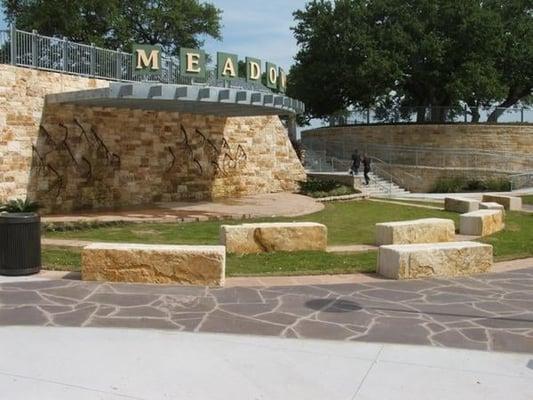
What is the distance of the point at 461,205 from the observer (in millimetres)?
19469

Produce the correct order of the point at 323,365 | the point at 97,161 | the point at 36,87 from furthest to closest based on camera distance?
the point at 97,161
the point at 36,87
the point at 323,365

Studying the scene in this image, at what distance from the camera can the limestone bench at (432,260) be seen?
27.8ft

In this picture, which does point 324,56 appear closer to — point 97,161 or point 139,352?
point 97,161

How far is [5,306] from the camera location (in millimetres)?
6664

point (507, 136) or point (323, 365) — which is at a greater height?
point (507, 136)

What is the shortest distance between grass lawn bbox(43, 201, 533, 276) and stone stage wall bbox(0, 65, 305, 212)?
3.92 metres

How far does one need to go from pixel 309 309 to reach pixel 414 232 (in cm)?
544

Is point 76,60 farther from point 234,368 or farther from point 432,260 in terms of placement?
point 234,368

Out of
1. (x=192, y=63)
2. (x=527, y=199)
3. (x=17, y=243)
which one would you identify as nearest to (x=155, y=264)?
(x=17, y=243)

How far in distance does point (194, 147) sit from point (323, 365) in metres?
17.6

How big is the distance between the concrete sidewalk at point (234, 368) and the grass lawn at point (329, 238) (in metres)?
3.30

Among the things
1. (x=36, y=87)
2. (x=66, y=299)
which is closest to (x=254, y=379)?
(x=66, y=299)

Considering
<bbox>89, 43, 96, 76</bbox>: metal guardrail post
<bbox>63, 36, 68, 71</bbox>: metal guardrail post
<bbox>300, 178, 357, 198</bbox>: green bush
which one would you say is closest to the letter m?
<bbox>89, 43, 96, 76</bbox>: metal guardrail post

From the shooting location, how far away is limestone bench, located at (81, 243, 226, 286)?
25.6 ft
